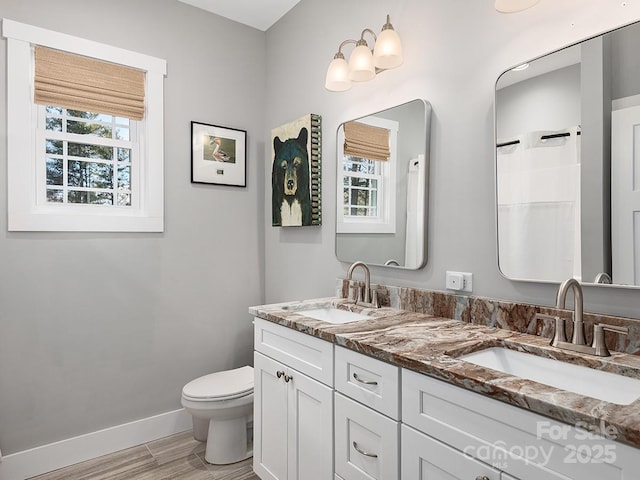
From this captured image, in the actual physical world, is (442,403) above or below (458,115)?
below

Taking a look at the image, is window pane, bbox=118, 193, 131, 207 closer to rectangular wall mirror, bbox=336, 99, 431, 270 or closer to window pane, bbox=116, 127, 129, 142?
window pane, bbox=116, 127, 129, 142

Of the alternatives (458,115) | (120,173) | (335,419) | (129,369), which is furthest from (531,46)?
(129,369)

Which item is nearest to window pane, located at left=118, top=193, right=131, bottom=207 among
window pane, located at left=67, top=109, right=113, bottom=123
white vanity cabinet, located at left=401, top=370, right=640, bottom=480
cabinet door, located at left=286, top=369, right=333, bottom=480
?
window pane, located at left=67, top=109, right=113, bottom=123

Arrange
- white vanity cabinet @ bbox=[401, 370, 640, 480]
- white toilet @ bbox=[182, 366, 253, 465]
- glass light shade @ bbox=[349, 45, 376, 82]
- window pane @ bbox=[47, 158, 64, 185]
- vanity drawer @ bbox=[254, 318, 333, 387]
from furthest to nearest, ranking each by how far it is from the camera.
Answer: window pane @ bbox=[47, 158, 64, 185], white toilet @ bbox=[182, 366, 253, 465], glass light shade @ bbox=[349, 45, 376, 82], vanity drawer @ bbox=[254, 318, 333, 387], white vanity cabinet @ bbox=[401, 370, 640, 480]

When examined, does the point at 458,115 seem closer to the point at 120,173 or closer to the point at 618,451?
the point at 618,451

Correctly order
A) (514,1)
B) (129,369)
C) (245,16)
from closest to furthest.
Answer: (514,1) → (129,369) → (245,16)

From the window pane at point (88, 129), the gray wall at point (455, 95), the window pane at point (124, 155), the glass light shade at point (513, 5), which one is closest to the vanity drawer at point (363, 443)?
the gray wall at point (455, 95)

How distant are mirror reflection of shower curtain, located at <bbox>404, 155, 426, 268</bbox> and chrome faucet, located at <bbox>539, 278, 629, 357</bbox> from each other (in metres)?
0.68

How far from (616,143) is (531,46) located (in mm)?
492

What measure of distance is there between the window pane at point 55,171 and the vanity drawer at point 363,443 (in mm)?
2001

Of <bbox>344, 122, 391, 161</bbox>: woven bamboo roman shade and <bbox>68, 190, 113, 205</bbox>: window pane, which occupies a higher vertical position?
<bbox>344, 122, 391, 161</bbox>: woven bamboo roman shade

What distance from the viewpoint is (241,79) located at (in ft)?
9.68

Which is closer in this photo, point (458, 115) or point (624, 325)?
point (624, 325)

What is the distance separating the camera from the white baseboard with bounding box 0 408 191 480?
214 centimetres
